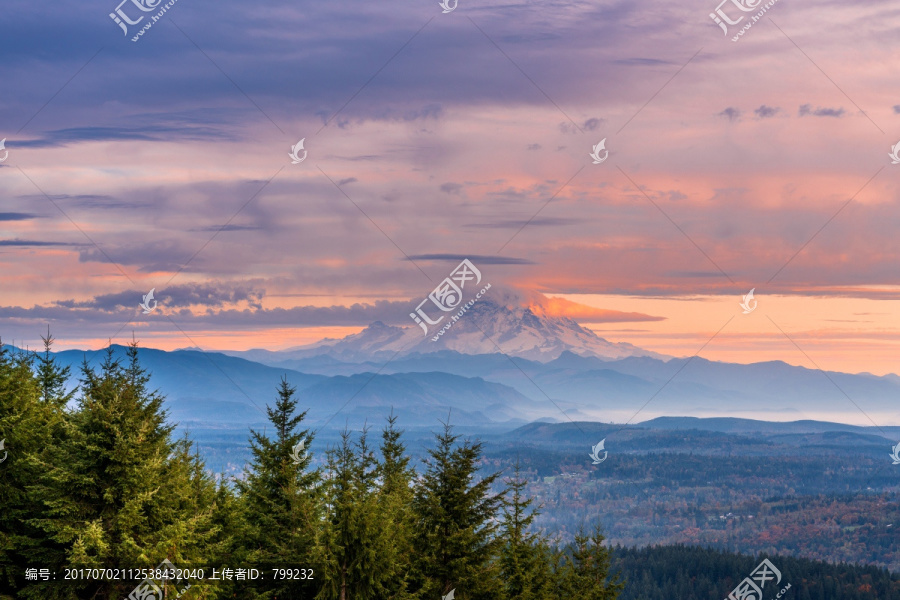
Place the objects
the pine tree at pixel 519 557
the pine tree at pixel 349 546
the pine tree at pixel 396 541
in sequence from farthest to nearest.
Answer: the pine tree at pixel 519 557, the pine tree at pixel 396 541, the pine tree at pixel 349 546

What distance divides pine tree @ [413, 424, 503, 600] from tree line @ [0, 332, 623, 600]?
0.21 feet

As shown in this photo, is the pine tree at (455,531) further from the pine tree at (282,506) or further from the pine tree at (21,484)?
the pine tree at (21,484)

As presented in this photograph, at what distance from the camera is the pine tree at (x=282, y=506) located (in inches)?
1270

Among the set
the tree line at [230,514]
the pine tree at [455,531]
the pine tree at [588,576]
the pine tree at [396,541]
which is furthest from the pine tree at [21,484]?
the pine tree at [588,576]

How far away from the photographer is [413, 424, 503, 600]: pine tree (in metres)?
35.2

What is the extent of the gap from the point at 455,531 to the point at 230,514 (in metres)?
10.8

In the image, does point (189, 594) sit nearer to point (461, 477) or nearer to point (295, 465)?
point (295, 465)

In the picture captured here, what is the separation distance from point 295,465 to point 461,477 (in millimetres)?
7337

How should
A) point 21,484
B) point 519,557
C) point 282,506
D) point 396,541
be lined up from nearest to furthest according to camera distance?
point 21,484, point 396,541, point 282,506, point 519,557

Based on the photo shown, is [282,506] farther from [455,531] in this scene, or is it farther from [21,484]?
[21,484]

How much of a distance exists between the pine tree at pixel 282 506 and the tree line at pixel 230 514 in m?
0.06

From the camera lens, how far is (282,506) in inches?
1346

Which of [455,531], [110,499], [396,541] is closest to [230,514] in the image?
[396,541]

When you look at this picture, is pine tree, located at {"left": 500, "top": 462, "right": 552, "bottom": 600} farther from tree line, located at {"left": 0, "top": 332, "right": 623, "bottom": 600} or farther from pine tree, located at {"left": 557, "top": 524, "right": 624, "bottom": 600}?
pine tree, located at {"left": 557, "top": 524, "right": 624, "bottom": 600}
